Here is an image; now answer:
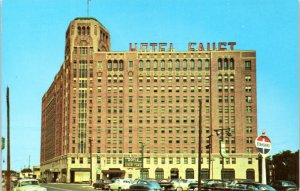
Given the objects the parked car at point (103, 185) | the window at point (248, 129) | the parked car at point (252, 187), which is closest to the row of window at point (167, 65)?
the window at point (248, 129)

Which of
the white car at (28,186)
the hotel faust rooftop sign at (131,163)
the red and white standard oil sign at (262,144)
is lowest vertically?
the hotel faust rooftop sign at (131,163)

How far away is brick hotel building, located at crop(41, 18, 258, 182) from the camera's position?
140000 millimetres

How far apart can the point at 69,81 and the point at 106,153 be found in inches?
1003

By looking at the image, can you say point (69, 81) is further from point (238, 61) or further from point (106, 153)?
point (238, 61)

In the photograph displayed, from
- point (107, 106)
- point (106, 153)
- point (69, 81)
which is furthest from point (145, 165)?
point (69, 81)

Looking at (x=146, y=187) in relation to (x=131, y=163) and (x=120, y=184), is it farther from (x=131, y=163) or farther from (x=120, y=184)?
(x=131, y=163)

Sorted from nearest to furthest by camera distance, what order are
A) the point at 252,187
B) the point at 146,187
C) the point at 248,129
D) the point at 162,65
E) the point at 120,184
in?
the point at 252,187 → the point at 146,187 → the point at 120,184 → the point at 248,129 → the point at 162,65

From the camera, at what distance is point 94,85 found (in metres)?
145

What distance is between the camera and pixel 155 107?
143m

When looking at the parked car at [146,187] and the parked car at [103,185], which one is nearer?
the parked car at [146,187]

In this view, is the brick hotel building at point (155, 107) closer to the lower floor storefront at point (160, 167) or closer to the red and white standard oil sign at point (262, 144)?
the lower floor storefront at point (160, 167)

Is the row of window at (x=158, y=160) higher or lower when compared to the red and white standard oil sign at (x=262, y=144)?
lower

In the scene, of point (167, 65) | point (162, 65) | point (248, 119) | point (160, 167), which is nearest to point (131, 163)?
point (160, 167)

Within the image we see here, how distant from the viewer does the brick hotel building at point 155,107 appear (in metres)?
140
